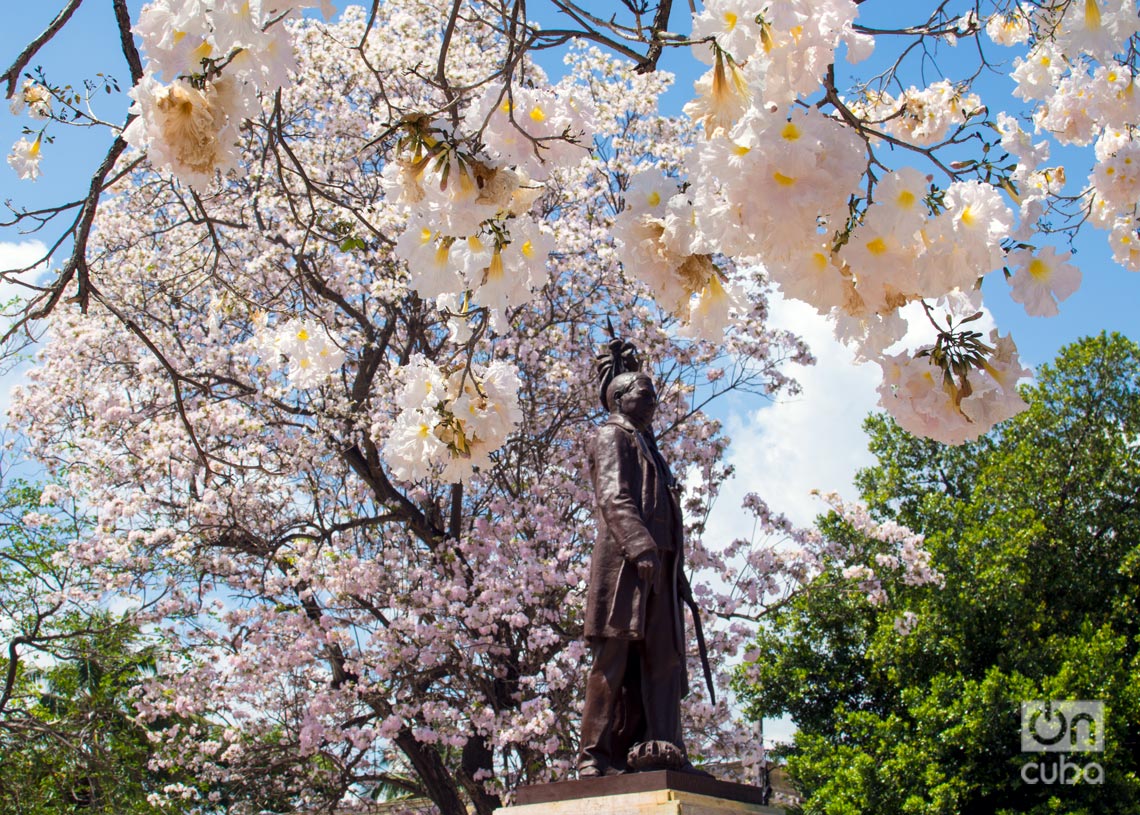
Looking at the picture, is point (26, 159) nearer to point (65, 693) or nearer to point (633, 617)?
point (633, 617)

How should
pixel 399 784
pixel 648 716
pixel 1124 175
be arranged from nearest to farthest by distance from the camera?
pixel 1124 175
pixel 648 716
pixel 399 784

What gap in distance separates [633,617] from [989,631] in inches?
499

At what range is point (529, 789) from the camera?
419cm

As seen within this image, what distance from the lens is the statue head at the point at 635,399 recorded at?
5121mm

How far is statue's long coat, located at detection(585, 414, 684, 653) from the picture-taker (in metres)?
A: 4.58

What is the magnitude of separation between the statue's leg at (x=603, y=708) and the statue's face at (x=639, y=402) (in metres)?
1.11

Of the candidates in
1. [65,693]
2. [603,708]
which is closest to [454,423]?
[603,708]

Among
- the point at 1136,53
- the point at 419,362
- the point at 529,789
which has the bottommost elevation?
the point at 529,789

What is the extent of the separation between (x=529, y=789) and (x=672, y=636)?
3.01 feet

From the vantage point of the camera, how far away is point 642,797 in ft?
12.5

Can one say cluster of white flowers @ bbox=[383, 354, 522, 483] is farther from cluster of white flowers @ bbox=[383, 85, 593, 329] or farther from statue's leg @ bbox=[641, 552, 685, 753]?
statue's leg @ bbox=[641, 552, 685, 753]

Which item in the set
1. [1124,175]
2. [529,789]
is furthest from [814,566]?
[1124,175]

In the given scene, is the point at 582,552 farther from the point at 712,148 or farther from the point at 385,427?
the point at 712,148

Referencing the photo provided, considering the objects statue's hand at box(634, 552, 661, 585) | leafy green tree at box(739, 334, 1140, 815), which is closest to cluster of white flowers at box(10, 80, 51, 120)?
statue's hand at box(634, 552, 661, 585)
